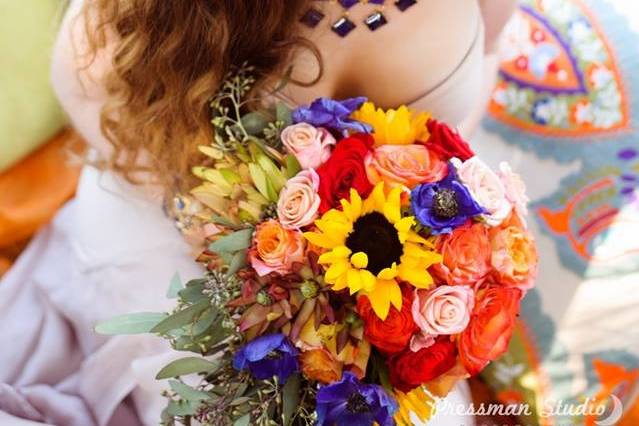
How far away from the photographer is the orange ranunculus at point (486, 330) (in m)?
0.63

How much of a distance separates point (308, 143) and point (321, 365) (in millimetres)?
232

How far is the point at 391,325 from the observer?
2.05 feet

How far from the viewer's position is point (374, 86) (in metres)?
0.85

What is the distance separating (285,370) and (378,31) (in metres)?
0.43

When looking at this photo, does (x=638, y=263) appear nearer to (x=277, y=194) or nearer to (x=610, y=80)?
(x=610, y=80)

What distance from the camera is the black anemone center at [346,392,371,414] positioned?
2.04 ft

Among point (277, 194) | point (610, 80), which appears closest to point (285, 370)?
point (277, 194)

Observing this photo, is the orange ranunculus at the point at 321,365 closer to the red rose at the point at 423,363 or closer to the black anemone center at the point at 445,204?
the red rose at the point at 423,363

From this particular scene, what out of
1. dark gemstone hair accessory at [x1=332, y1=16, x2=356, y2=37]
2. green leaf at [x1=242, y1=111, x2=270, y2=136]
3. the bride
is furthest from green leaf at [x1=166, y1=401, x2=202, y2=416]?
dark gemstone hair accessory at [x1=332, y1=16, x2=356, y2=37]

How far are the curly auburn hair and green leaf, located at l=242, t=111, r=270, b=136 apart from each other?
0.24 ft

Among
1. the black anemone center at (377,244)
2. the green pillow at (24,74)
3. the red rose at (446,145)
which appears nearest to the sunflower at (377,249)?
the black anemone center at (377,244)

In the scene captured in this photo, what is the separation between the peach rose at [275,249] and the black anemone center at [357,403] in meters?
0.14

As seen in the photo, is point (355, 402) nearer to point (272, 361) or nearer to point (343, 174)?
point (272, 361)

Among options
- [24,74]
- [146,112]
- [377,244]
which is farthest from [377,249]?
[24,74]
